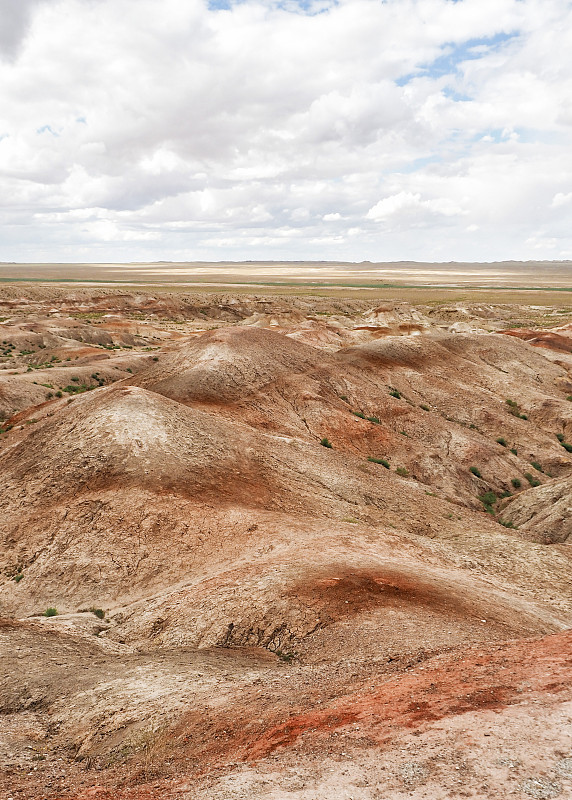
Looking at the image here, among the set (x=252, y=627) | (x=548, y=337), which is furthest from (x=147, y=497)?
(x=548, y=337)

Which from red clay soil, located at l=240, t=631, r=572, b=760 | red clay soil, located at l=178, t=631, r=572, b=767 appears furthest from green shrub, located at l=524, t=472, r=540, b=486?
red clay soil, located at l=178, t=631, r=572, b=767

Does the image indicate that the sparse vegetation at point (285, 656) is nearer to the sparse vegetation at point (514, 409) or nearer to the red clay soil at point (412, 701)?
the red clay soil at point (412, 701)

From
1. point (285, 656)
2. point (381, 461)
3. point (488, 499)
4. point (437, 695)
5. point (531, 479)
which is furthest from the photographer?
point (531, 479)

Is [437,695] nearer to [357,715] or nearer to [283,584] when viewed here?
[357,715]

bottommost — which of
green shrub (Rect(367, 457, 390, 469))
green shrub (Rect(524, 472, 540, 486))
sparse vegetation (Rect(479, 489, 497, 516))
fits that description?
sparse vegetation (Rect(479, 489, 497, 516))

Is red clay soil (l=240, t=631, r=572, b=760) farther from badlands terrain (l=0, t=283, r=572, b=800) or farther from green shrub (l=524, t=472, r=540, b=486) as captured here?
green shrub (l=524, t=472, r=540, b=486)

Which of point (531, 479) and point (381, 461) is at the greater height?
point (381, 461)

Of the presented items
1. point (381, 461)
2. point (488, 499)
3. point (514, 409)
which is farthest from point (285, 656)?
point (514, 409)

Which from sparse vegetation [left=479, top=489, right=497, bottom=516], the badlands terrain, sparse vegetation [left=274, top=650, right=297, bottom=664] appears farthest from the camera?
sparse vegetation [left=479, top=489, right=497, bottom=516]

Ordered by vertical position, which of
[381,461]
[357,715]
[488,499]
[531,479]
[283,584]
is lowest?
[488,499]
